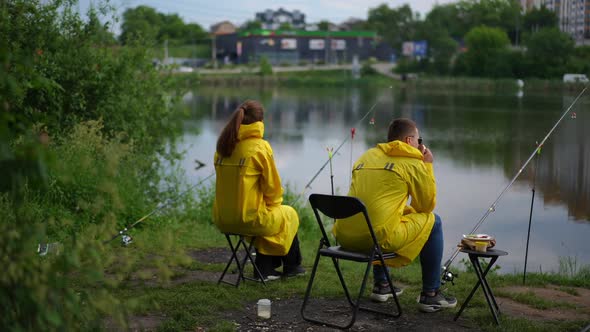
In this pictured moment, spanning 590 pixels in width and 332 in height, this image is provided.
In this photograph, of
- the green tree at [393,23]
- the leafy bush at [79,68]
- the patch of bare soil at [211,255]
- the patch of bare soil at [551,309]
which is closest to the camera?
the patch of bare soil at [551,309]

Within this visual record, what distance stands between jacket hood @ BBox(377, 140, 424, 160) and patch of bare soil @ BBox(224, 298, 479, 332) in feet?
Answer: 3.40

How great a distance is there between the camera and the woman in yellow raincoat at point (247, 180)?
5750mm

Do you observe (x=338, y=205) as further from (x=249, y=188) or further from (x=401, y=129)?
(x=249, y=188)

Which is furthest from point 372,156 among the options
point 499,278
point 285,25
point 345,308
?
point 285,25

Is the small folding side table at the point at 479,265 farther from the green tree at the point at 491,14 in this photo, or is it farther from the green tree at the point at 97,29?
the green tree at the point at 491,14

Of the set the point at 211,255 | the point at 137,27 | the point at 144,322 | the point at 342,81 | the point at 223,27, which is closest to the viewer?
the point at 144,322

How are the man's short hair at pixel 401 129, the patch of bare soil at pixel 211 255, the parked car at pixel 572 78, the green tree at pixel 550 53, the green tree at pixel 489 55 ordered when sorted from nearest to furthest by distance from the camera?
the man's short hair at pixel 401 129 < the patch of bare soil at pixel 211 255 < the parked car at pixel 572 78 < the green tree at pixel 550 53 < the green tree at pixel 489 55

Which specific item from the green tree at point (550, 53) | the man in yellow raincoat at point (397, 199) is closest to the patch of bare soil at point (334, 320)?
the man in yellow raincoat at point (397, 199)

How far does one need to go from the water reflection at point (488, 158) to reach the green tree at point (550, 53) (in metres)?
0.81

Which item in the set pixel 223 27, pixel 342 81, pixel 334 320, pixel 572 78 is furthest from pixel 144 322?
pixel 223 27

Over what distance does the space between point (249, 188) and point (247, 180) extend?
0.19ft

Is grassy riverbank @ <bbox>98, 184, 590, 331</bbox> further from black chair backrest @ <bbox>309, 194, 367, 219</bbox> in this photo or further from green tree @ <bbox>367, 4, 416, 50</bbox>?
green tree @ <bbox>367, 4, 416, 50</bbox>

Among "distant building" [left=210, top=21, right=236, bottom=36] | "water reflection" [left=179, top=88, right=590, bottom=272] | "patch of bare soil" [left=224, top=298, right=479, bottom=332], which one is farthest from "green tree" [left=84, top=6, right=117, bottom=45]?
"distant building" [left=210, top=21, right=236, bottom=36]

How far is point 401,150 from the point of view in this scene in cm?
504
